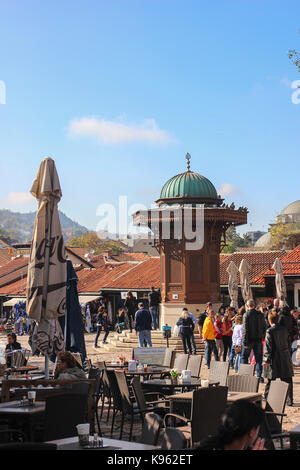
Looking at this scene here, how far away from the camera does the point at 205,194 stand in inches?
1210

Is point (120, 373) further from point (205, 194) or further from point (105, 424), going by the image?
point (205, 194)

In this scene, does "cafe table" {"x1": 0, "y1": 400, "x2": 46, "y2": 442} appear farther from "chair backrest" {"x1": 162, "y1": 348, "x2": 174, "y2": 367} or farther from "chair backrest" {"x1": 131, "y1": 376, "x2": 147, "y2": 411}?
"chair backrest" {"x1": 162, "y1": 348, "x2": 174, "y2": 367}

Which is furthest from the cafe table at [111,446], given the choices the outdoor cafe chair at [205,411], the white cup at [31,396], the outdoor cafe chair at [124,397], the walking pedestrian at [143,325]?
the walking pedestrian at [143,325]

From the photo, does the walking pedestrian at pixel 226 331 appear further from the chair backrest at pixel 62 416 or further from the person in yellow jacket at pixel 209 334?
the chair backrest at pixel 62 416

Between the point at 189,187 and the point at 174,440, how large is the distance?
2525cm

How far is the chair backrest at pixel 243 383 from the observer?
1037cm

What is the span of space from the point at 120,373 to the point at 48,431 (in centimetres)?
310

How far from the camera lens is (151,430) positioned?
6.41 m

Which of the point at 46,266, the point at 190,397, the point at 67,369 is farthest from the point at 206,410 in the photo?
the point at 46,266

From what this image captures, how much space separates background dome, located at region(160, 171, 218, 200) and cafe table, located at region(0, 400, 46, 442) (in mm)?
21972

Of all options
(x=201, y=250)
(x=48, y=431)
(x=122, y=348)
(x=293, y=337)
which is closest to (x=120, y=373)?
(x=48, y=431)

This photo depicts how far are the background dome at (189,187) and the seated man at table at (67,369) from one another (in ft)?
66.2

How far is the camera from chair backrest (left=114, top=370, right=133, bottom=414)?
10758 millimetres

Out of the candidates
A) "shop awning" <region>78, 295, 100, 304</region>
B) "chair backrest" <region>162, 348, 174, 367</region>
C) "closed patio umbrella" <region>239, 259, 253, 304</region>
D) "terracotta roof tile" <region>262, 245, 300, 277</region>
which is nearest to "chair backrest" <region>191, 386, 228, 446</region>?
"chair backrest" <region>162, 348, 174, 367</region>
